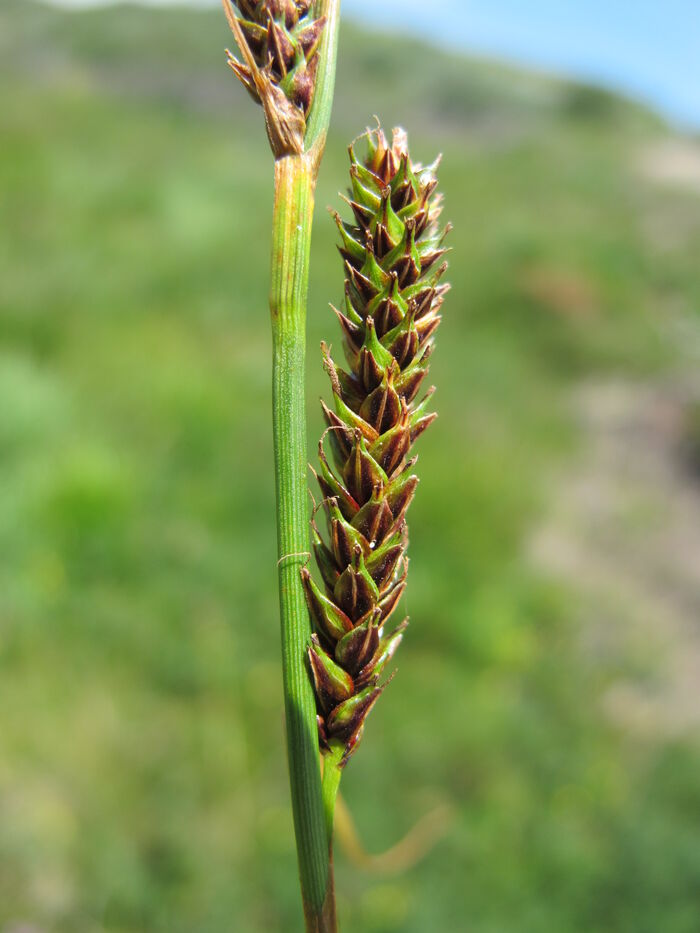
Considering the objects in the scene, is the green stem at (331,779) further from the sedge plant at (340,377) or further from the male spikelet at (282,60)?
the male spikelet at (282,60)

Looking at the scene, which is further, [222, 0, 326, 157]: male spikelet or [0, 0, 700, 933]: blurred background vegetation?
[0, 0, 700, 933]: blurred background vegetation

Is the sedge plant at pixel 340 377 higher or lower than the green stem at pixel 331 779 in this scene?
higher

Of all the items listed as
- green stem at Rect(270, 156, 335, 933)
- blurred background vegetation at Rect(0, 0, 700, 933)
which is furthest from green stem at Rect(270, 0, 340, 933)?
blurred background vegetation at Rect(0, 0, 700, 933)

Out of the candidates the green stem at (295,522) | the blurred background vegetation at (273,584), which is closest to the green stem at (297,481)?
the green stem at (295,522)

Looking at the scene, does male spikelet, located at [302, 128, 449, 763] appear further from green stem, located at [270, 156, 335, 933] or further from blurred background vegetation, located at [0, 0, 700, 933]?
blurred background vegetation, located at [0, 0, 700, 933]

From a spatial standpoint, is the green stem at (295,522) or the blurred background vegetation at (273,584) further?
the blurred background vegetation at (273,584)

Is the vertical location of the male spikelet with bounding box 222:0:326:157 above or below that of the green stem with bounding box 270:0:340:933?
above

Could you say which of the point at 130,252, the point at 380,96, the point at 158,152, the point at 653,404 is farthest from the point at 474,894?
the point at 380,96

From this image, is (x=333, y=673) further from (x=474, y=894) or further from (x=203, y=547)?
(x=203, y=547)
